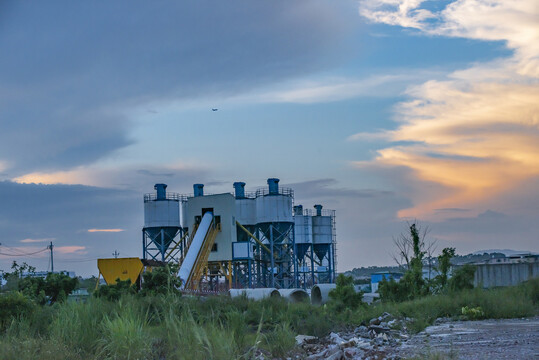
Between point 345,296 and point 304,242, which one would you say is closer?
point 345,296

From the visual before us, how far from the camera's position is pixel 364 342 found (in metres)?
16.2

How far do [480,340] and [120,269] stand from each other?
35919 mm

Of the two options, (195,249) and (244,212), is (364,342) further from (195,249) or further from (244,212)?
(244,212)

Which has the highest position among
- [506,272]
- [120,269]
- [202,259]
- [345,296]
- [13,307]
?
[202,259]

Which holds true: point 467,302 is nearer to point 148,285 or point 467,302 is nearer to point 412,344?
point 412,344

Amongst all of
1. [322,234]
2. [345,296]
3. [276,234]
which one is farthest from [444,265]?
[322,234]

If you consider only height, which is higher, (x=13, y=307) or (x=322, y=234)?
(x=322, y=234)

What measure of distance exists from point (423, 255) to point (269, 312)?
45.0ft

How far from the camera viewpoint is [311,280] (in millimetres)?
77438

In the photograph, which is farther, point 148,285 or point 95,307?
point 148,285

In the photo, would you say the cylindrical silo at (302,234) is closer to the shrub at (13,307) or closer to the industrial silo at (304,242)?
the industrial silo at (304,242)

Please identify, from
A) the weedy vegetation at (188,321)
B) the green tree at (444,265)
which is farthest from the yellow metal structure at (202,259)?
the green tree at (444,265)

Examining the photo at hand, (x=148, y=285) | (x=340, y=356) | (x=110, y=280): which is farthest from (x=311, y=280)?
(x=340, y=356)

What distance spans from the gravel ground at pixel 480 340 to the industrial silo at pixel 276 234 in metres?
41.0
